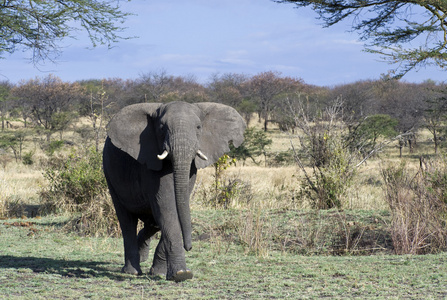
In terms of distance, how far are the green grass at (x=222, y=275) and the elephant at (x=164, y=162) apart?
15.9 inches

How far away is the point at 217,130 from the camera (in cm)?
645

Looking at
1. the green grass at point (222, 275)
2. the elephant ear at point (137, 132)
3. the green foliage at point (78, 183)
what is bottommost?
the green grass at point (222, 275)

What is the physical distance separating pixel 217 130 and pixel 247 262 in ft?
6.48

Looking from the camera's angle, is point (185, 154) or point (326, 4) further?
point (326, 4)

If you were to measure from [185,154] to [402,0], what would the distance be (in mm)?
16007

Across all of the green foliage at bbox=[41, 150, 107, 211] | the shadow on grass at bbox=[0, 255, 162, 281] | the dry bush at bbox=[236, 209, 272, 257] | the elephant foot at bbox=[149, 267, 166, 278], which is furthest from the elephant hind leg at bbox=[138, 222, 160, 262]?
the green foliage at bbox=[41, 150, 107, 211]

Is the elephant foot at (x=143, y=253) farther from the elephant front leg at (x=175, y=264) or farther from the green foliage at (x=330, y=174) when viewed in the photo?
the green foliage at (x=330, y=174)

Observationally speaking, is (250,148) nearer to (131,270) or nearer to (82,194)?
(82,194)

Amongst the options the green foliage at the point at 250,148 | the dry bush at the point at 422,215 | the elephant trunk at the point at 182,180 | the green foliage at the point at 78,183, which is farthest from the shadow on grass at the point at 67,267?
the green foliage at the point at 250,148

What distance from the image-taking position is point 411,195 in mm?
9945

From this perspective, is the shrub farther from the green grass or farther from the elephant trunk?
the elephant trunk

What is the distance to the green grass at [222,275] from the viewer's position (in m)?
5.65

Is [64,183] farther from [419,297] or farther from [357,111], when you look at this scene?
[357,111]

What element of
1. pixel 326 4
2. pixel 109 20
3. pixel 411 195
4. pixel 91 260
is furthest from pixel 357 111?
pixel 91 260
